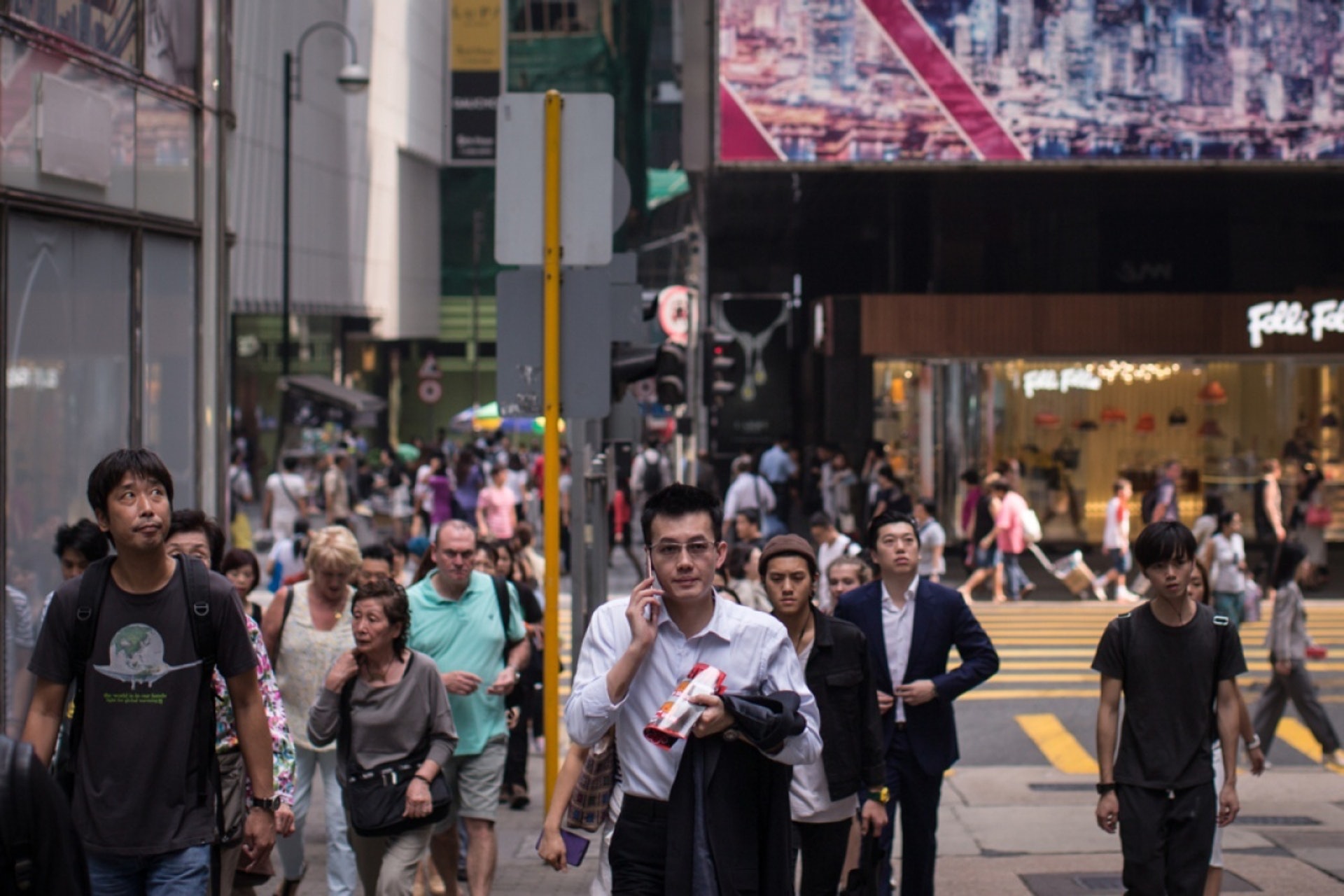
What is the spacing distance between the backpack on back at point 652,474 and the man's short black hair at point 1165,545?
60.1ft

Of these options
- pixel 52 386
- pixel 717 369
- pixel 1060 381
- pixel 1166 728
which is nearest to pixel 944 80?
pixel 1060 381

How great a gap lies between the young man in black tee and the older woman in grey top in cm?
255

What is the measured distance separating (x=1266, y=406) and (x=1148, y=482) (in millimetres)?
2353

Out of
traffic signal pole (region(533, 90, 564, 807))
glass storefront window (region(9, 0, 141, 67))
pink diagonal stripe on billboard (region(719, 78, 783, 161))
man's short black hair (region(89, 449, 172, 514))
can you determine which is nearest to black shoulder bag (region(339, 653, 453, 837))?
traffic signal pole (region(533, 90, 564, 807))

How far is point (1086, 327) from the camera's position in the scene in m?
28.5

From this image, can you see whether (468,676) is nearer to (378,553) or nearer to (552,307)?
(552,307)

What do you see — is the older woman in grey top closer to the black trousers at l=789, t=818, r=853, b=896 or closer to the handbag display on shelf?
the black trousers at l=789, t=818, r=853, b=896

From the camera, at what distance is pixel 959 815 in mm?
10750

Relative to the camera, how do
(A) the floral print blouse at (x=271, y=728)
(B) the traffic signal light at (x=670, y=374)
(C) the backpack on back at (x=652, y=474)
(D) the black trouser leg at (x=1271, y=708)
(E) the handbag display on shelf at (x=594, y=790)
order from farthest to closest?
(C) the backpack on back at (x=652, y=474) → (D) the black trouser leg at (x=1271, y=708) → (B) the traffic signal light at (x=670, y=374) → (A) the floral print blouse at (x=271, y=728) → (E) the handbag display on shelf at (x=594, y=790)

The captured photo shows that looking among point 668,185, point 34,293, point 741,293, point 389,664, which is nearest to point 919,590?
point 389,664

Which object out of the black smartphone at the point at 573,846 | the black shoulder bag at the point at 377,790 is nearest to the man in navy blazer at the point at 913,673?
the black shoulder bag at the point at 377,790

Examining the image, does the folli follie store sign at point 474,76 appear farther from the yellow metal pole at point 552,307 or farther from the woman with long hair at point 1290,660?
the yellow metal pole at point 552,307

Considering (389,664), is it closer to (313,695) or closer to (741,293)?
(313,695)

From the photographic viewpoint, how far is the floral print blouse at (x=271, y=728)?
5.09 metres
